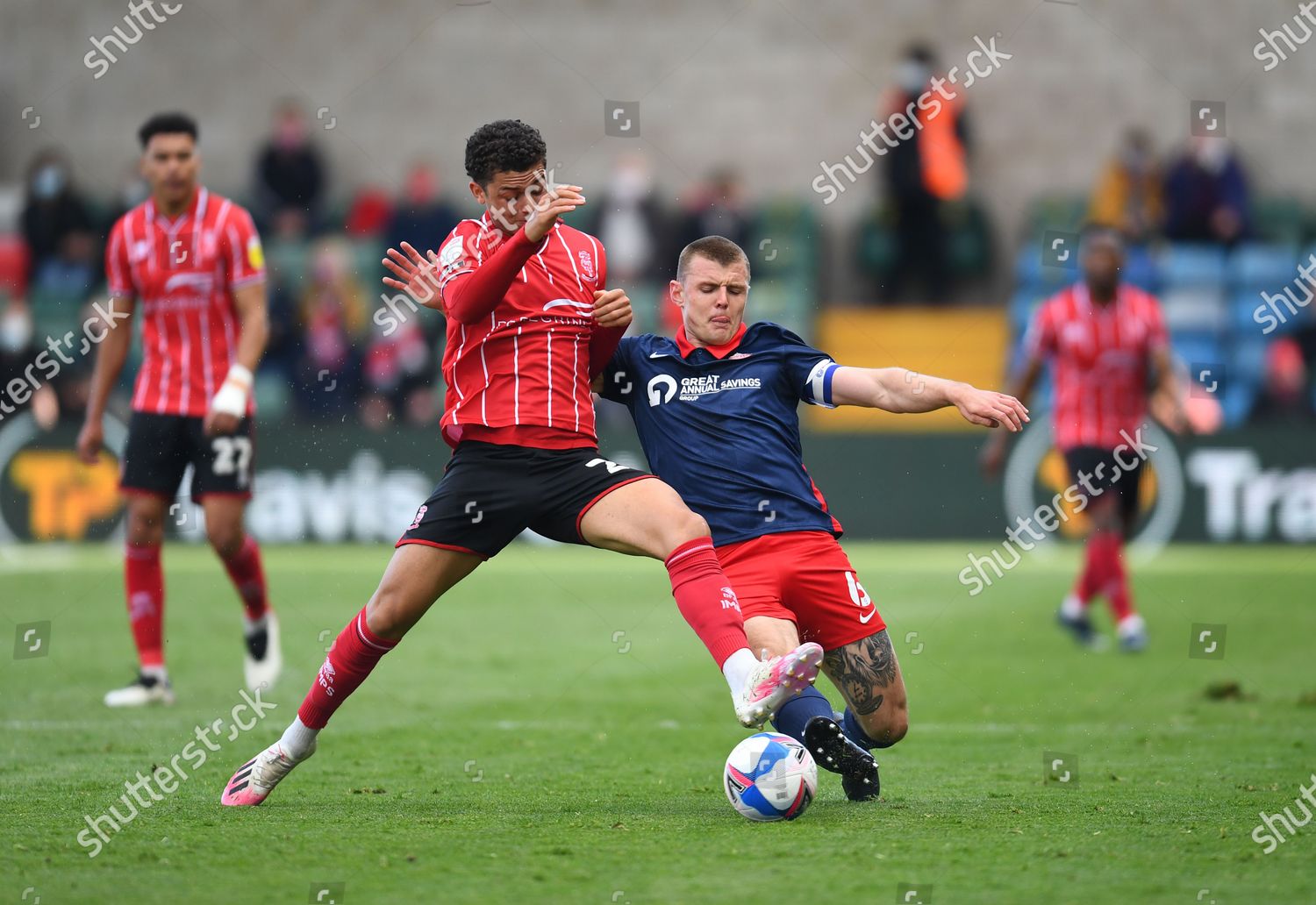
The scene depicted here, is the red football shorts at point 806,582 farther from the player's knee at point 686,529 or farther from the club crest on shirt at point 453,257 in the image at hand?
the club crest on shirt at point 453,257


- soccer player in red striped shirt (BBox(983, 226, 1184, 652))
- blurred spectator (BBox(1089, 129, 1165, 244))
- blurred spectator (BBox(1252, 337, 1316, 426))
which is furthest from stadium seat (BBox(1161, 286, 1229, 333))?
soccer player in red striped shirt (BBox(983, 226, 1184, 652))

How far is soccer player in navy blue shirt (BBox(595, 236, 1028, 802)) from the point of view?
18.8 feet

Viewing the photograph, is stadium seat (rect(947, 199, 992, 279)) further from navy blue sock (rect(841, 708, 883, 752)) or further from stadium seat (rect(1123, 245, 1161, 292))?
navy blue sock (rect(841, 708, 883, 752))

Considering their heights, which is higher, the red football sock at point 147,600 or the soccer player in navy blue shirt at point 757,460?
the soccer player in navy blue shirt at point 757,460

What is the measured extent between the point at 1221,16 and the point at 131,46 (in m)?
14.2

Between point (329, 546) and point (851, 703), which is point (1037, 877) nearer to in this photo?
point (851, 703)

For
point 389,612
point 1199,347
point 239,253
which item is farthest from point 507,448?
point 1199,347

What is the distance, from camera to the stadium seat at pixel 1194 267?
1823 cm

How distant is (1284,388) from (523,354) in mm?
13272

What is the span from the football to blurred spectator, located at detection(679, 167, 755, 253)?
39.5ft

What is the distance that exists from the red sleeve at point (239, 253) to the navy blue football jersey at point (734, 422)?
2.94 metres

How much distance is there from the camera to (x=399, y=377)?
55.0ft

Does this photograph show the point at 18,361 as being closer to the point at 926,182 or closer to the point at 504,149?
the point at 926,182

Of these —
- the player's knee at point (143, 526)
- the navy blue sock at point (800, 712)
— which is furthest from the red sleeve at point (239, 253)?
the navy blue sock at point (800, 712)
